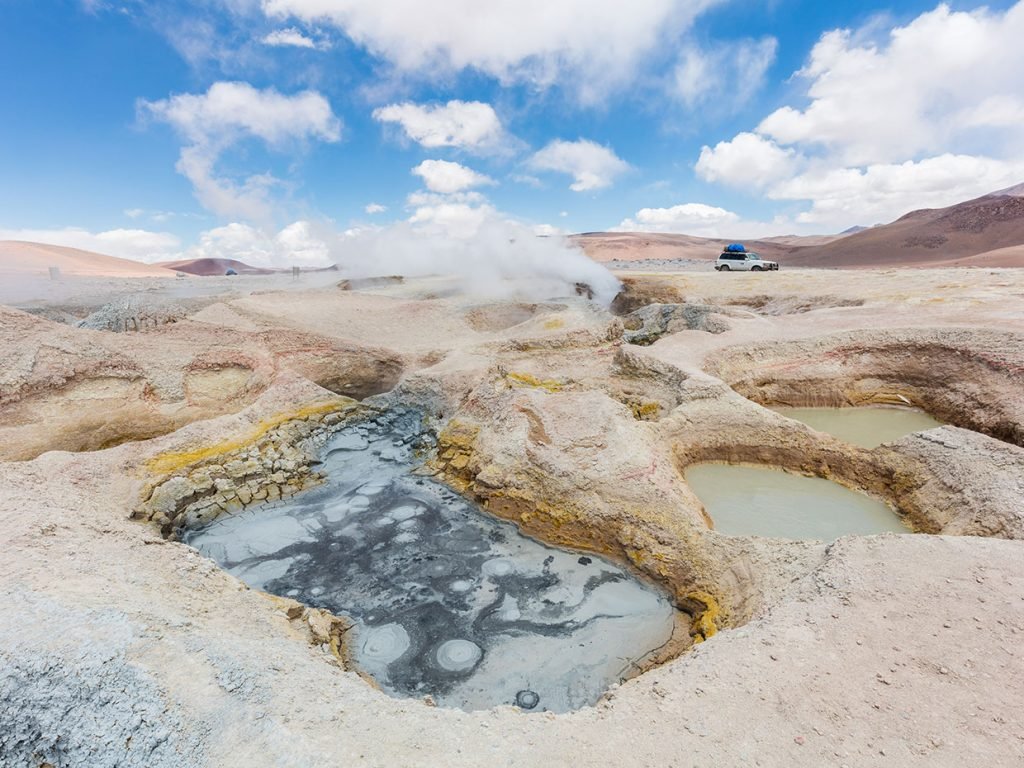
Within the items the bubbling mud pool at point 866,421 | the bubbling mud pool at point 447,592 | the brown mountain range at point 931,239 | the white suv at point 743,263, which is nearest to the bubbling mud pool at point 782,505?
the bubbling mud pool at point 447,592

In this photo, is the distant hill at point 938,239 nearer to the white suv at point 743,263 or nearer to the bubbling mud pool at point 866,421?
the white suv at point 743,263

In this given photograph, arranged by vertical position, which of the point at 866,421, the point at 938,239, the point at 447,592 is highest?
the point at 938,239

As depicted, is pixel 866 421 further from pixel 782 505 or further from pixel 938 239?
pixel 938 239

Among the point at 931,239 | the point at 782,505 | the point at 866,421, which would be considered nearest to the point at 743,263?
the point at 866,421

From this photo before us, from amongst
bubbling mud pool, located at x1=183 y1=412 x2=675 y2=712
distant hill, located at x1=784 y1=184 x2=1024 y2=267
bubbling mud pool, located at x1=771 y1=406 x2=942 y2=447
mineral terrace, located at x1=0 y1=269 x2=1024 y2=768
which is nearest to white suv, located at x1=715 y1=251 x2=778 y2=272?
mineral terrace, located at x1=0 y1=269 x2=1024 y2=768

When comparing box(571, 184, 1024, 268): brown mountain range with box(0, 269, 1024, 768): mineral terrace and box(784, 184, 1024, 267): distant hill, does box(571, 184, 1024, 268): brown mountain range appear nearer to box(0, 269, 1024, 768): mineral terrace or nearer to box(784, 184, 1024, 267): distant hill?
box(784, 184, 1024, 267): distant hill

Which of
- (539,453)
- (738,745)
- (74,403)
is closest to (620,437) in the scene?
(539,453)
